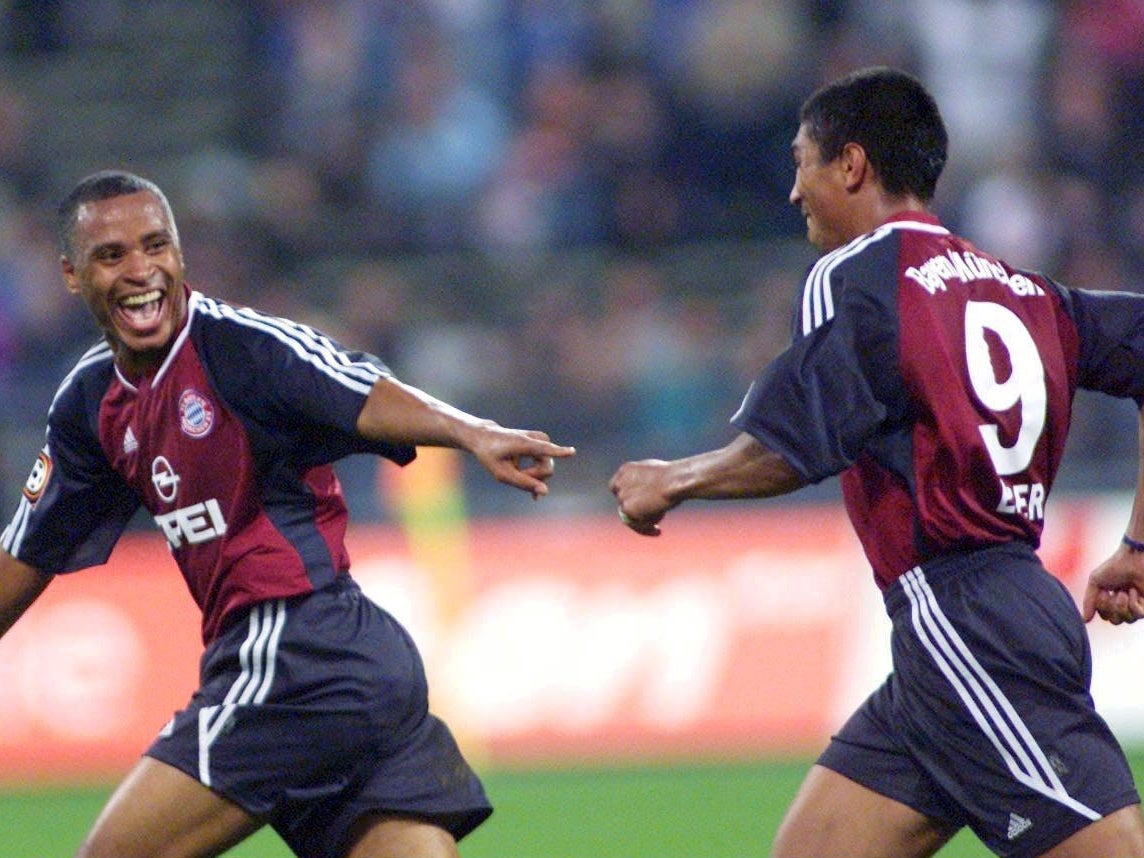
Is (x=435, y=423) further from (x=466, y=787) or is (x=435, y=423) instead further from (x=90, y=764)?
(x=90, y=764)

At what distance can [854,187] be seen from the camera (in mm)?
4625

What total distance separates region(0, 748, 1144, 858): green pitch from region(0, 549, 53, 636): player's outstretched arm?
2.80 m

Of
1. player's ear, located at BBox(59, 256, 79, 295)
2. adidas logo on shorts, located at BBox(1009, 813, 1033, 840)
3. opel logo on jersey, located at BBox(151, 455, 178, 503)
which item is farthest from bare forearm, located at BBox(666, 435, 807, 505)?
player's ear, located at BBox(59, 256, 79, 295)

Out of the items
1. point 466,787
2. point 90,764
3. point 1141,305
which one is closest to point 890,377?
point 1141,305

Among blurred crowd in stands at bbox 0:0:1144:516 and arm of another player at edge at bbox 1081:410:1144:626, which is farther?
blurred crowd in stands at bbox 0:0:1144:516

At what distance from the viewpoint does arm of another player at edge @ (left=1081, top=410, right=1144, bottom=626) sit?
487 cm

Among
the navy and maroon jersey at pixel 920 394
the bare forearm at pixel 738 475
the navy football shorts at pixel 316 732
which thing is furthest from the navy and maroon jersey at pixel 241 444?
the navy and maroon jersey at pixel 920 394

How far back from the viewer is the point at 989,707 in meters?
4.37

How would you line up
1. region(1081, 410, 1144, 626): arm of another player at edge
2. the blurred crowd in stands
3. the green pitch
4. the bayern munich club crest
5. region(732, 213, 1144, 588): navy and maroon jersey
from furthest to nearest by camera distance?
the blurred crowd in stands < the green pitch < region(1081, 410, 1144, 626): arm of another player at edge < the bayern munich club crest < region(732, 213, 1144, 588): navy and maroon jersey


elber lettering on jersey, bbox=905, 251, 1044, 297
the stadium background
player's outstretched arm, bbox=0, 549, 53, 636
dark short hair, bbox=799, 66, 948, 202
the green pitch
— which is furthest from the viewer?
the stadium background

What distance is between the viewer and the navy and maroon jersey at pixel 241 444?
469 cm

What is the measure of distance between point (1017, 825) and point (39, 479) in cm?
253

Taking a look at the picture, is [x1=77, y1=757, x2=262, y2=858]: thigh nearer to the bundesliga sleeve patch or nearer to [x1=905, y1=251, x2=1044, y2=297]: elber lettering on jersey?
the bundesliga sleeve patch

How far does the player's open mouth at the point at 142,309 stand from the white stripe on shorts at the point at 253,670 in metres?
0.72
